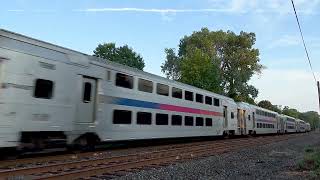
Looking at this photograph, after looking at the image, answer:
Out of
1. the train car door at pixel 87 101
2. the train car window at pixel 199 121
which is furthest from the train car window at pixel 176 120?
the train car door at pixel 87 101

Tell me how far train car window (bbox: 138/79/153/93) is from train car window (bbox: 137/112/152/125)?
4.12 feet

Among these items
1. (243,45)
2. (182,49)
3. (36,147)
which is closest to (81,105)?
(36,147)

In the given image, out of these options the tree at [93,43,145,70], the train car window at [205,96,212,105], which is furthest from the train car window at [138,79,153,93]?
the tree at [93,43,145,70]

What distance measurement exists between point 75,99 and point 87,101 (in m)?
1.01

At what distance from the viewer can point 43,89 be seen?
14117mm

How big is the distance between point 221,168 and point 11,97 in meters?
7.18

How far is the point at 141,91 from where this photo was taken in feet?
70.0

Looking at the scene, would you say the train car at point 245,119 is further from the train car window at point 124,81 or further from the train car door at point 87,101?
the train car door at point 87,101

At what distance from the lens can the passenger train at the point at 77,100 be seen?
12.8 meters

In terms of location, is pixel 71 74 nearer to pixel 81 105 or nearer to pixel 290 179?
pixel 81 105

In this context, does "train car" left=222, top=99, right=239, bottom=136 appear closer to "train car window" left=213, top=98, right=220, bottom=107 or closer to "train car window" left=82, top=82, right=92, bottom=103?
Result: "train car window" left=213, top=98, right=220, bottom=107

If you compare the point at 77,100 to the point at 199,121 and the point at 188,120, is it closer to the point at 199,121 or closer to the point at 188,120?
the point at 188,120

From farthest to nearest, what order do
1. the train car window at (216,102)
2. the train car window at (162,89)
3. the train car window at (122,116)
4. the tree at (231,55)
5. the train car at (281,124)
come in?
the tree at (231,55) < the train car at (281,124) < the train car window at (216,102) < the train car window at (162,89) < the train car window at (122,116)

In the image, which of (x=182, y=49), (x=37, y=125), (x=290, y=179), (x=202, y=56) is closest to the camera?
(x=290, y=179)
